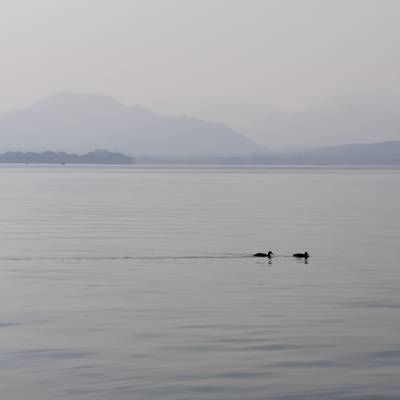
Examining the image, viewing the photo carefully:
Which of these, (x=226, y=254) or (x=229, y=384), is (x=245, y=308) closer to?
(x=229, y=384)

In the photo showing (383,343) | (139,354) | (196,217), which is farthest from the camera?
(196,217)

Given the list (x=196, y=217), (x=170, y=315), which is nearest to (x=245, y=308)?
(x=170, y=315)

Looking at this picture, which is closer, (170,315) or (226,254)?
(170,315)

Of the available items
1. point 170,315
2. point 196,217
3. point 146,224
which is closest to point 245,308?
point 170,315

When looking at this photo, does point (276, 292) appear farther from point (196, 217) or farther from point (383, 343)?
point (196, 217)

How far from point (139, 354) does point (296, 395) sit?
463cm

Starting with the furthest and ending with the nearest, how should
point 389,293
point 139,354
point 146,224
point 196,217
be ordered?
point 196,217 → point 146,224 → point 389,293 → point 139,354

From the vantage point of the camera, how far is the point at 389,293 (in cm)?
3044

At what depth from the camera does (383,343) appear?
72.9 ft

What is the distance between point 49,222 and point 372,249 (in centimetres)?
2733

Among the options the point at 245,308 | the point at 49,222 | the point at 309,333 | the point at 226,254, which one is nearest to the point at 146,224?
the point at 49,222

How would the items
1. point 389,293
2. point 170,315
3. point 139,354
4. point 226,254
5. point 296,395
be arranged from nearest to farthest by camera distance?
point 296,395
point 139,354
point 170,315
point 389,293
point 226,254

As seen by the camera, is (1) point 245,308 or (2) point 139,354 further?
(1) point 245,308

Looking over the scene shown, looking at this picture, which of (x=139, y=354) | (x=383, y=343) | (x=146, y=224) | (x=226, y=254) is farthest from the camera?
(x=146, y=224)
